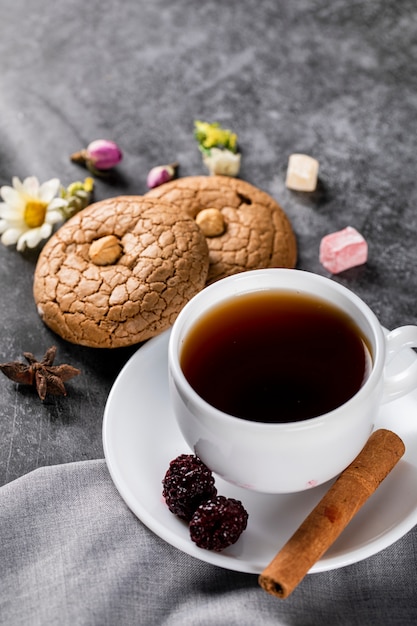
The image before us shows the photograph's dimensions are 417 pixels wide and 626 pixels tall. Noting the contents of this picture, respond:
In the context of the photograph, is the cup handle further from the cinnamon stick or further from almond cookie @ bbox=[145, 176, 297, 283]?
almond cookie @ bbox=[145, 176, 297, 283]

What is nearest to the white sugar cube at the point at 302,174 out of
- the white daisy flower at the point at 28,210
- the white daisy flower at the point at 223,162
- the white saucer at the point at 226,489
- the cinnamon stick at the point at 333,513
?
the white daisy flower at the point at 223,162

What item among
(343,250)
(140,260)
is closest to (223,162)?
(343,250)

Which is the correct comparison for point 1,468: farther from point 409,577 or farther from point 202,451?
point 409,577

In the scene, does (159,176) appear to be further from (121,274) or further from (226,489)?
(226,489)

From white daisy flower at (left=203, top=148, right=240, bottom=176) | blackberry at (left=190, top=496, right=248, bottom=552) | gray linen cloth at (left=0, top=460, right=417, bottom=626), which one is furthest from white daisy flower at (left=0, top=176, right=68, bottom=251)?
blackberry at (left=190, top=496, right=248, bottom=552)

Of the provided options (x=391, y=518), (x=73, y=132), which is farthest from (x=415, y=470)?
(x=73, y=132)

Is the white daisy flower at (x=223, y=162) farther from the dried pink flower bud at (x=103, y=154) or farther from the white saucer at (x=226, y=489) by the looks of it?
the white saucer at (x=226, y=489)
